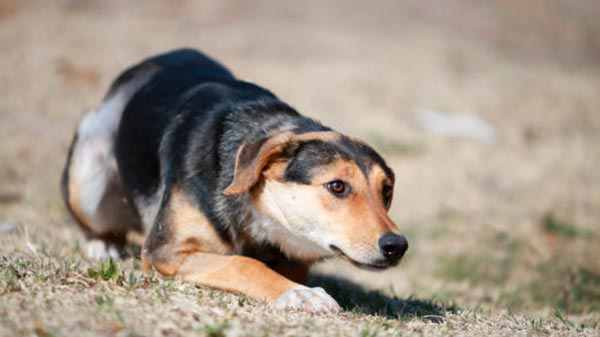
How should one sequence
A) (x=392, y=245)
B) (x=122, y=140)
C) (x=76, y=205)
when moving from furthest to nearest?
1. (x=76, y=205)
2. (x=122, y=140)
3. (x=392, y=245)

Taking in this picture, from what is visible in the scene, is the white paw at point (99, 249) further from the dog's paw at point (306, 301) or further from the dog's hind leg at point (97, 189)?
the dog's paw at point (306, 301)

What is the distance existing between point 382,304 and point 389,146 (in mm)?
7237

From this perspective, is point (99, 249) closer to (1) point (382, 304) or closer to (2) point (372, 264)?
(1) point (382, 304)

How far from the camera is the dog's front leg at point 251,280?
4043 millimetres

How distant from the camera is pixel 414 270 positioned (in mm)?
7988

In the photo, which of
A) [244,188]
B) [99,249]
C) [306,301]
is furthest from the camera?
[99,249]

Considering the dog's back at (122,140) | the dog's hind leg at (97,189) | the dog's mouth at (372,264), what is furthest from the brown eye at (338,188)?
the dog's hind leg at (97,189)

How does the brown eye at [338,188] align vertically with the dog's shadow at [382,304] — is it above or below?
above

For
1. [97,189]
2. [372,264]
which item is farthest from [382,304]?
[97,189]

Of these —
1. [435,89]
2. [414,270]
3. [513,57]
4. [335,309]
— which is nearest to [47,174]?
[414,270]

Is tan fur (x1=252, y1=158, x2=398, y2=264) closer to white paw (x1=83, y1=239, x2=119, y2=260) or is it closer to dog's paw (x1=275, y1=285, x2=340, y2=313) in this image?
dog's paw (x1=275, y1=285, x2=340, y2=313)

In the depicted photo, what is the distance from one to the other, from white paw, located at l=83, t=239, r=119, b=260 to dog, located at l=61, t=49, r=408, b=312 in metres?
0.42

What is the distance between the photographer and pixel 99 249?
629cm

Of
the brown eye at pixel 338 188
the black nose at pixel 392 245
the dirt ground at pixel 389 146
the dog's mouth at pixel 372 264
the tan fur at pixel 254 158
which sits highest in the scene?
the tan fur at pixel 254 158
